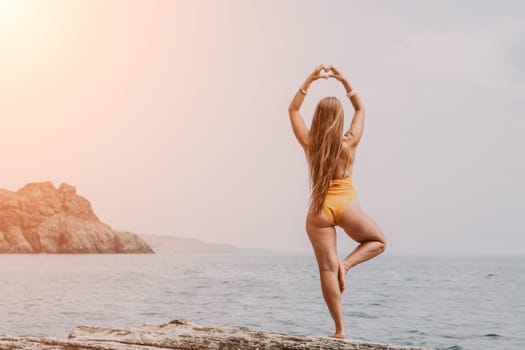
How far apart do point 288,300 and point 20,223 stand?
134215 mm

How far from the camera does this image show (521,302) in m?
37.8

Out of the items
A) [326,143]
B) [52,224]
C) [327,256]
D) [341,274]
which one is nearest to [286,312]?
[341,274]

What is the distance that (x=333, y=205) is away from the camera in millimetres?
6922

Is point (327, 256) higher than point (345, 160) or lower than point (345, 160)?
lower

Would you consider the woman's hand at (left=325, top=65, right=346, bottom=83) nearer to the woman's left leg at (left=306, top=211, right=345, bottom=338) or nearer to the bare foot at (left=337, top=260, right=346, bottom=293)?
the woman's left leg at (left=306, top=211, right=345, bottom=338)

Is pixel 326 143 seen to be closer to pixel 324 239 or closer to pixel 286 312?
pixel 324 239

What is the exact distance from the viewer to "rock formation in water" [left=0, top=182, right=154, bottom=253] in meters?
155

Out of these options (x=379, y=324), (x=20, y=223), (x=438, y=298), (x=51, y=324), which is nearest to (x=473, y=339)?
(x=379, y=324)

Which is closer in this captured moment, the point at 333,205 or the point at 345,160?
the point at 333,205

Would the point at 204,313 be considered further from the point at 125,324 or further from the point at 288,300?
the point at 288,300

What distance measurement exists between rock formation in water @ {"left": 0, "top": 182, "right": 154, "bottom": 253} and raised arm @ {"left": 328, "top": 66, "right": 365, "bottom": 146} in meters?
156

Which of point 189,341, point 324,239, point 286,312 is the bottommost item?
→ point 286,312

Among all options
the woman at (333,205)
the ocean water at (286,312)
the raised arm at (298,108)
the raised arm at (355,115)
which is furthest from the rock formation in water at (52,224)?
the woman at (333,205)

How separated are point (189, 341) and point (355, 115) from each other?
325 cm
